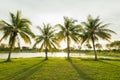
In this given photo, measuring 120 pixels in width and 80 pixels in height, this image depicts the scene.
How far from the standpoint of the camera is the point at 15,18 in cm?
2339

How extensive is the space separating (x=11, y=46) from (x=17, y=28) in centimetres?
280

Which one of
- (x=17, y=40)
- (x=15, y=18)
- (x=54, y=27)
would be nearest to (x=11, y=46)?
(x=17, y=40)

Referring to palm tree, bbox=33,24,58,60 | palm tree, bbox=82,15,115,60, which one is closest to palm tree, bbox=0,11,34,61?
palm tree, bbox=33,24,58,60

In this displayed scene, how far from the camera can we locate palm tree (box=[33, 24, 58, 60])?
2768cm

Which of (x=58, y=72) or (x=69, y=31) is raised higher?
(x=69, y=31)

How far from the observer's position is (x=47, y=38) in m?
28.0

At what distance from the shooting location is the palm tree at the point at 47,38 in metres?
27.7

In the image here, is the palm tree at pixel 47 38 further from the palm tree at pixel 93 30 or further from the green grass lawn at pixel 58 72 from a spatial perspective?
the green grass lawn at pixel 58 72

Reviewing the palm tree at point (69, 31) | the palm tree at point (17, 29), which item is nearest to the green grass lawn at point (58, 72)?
the palm tree at point (17, 29)

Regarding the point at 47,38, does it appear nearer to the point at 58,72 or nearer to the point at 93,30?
the point at 93,30

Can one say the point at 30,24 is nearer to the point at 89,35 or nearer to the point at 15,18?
the point at 15,18

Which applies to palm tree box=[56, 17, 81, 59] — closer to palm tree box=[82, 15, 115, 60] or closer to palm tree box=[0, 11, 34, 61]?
palm tree box=[82, 15, 115, 60]

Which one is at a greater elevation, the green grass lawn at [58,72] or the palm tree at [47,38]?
the palm tree at [47,38]

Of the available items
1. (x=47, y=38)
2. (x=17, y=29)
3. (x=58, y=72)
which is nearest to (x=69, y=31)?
(x=47, y=38)
